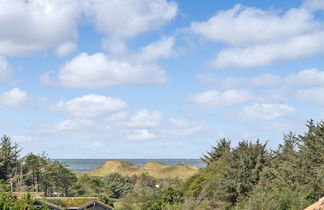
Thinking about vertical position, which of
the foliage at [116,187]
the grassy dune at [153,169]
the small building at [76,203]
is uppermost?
the grassy dune at [153,169]

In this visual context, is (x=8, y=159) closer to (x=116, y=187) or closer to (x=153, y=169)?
(x=116, y=187)

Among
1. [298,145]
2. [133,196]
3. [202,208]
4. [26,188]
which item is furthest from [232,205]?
[26,188]

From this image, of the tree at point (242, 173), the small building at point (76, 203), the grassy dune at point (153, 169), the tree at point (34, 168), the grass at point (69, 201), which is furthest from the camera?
the grassy dune at point (153, 169)

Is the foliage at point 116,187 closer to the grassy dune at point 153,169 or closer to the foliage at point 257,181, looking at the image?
the grassy dune at point 153,169

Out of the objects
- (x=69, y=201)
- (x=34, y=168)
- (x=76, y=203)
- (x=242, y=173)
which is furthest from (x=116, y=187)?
(x=242, y=173)

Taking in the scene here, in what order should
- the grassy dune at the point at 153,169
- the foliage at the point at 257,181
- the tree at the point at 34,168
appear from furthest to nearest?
the grassy dune at the point at 153,169 → the tree at the point at 34,168 → the foliage at the point at 257,181

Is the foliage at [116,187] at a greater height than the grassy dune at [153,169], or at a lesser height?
lesser

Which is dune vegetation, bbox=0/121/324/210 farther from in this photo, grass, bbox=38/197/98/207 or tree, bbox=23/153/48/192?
tree, bbox=23/153/48/192

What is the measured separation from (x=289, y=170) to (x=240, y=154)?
6.07 meters

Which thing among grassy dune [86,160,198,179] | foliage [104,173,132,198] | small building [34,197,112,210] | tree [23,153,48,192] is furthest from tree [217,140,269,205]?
grassy dune [86,160,198,179]

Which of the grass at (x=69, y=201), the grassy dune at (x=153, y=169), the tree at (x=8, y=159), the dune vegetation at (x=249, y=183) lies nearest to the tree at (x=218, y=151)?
the dune vegetation at (x=249, y=183)

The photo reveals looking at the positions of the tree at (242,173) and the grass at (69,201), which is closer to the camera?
the tree at (242,173)

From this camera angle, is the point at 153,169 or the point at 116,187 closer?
the point at 116,187

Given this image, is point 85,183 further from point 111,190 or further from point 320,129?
point 320,129
